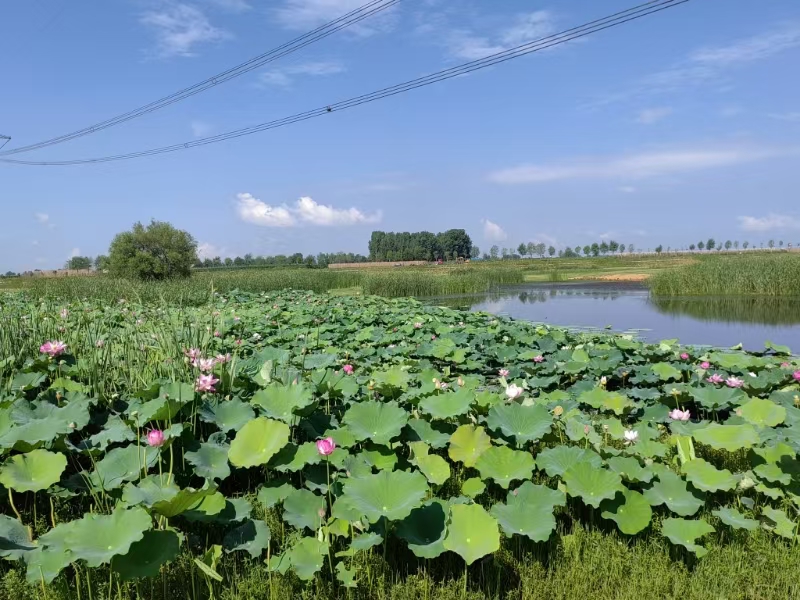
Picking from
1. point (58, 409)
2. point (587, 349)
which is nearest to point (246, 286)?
point (587, 349)

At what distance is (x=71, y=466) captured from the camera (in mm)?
2135

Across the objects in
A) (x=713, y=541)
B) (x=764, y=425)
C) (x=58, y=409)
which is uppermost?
(x=58, y=409)

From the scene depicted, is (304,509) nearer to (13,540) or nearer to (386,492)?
(386,492)

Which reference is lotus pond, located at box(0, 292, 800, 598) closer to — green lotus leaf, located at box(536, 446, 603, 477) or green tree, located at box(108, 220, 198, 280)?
green lotus leaf, located at box(536, 446, 603, 477)

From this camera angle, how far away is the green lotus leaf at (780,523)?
1.92 metres

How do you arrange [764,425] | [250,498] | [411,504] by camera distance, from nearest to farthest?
[411,504] < [250,498] < [764,425]

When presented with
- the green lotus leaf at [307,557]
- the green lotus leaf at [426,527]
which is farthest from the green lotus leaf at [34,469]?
the green lotus leaf at [426,527]

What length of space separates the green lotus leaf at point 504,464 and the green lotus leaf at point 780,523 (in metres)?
0.92

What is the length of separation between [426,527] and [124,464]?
45.2 inches

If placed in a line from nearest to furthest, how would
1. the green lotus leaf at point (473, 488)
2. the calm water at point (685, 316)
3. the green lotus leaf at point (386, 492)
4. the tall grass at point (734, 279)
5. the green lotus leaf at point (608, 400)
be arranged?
1. the green lotus leaf at point (386, 492)
2. the green lotus leaf at point (473, 488)
3. the green lotus leaf at point (608, 400)
4. the calm water at point (685, 316)
5. the tall grass at point (734, 279)

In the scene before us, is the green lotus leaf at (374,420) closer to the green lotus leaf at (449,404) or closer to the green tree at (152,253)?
the green lotus leaf at (449,404)

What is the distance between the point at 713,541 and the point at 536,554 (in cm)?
70

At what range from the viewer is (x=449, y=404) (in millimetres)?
2432

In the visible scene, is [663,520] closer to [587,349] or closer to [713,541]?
[713,541]
